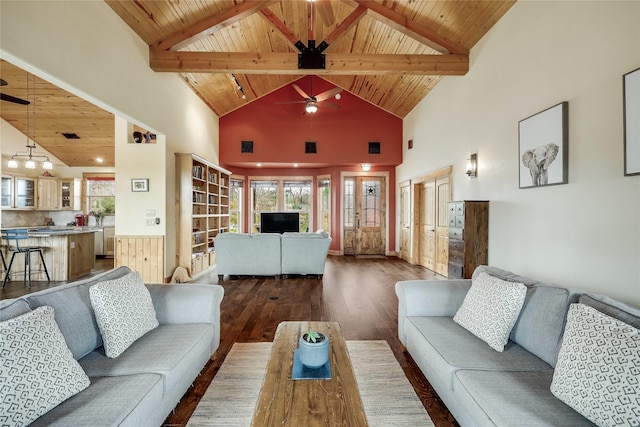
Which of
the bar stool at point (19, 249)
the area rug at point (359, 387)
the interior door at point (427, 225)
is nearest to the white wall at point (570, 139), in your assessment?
the interior door at point (427, 225)

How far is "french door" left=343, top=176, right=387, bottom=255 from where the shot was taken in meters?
8.32

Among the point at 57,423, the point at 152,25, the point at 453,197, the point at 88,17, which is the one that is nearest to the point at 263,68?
the point at 152,25

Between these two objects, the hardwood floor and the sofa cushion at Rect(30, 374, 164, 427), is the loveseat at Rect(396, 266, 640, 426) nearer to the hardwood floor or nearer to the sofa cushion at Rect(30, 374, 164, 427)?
the hardwood floor

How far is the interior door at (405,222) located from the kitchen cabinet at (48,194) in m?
9.28

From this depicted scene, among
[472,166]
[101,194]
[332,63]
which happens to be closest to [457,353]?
[472,166]

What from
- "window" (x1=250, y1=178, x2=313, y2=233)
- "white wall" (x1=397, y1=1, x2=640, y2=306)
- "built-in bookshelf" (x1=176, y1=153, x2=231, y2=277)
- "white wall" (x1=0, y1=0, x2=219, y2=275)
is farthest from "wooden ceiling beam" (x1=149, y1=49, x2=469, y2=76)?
"window" (x1=250, y1=178, x2=313, y2=233)

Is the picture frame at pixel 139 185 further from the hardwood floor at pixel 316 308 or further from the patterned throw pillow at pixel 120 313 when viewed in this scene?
the patterned throw pillow at pixel 120 313

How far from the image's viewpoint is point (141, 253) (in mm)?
4598

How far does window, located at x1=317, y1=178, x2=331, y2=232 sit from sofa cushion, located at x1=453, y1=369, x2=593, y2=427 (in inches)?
275

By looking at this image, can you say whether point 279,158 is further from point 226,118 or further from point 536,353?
point 536,353

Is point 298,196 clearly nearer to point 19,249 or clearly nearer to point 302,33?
point 302,33

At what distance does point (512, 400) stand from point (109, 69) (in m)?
4.92

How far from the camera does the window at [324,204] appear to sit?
852 cm

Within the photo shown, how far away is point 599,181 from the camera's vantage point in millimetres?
2342
